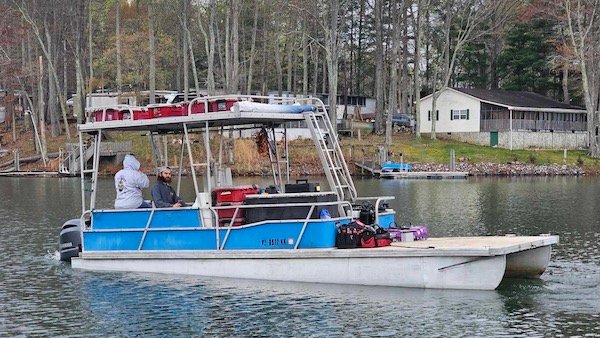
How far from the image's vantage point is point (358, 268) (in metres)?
17.8

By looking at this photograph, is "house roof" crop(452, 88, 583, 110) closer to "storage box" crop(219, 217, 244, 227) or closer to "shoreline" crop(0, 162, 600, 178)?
"shoreline" crop(0, 162, 600, 178)

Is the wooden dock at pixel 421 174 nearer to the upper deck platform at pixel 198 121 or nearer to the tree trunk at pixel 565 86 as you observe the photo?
the tree trunk at pixel 565 86

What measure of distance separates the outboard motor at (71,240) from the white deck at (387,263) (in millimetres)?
2215

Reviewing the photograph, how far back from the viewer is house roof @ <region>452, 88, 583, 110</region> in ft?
240

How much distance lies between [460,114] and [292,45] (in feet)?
54.7

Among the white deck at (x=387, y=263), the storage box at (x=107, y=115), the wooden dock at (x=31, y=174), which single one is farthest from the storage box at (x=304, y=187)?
the wooden dock at (x=31, y=174)

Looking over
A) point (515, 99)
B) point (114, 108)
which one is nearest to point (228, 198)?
point (114, 108)

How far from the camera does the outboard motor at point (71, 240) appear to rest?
71.6ft

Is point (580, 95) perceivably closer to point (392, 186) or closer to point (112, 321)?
point (392, 186)

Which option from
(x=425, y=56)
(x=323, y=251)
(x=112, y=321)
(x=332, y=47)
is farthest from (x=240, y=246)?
(x=425, y=56)

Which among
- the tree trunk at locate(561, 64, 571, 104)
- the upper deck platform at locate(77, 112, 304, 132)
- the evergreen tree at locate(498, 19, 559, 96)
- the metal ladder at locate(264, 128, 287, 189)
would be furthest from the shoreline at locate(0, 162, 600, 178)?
the upper deck platform at locate(77, 112, 304, 132)

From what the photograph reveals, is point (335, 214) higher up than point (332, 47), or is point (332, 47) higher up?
point (332, 47)

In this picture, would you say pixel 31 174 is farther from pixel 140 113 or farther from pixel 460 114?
pixel 140 113

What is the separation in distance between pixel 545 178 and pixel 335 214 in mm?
43199
